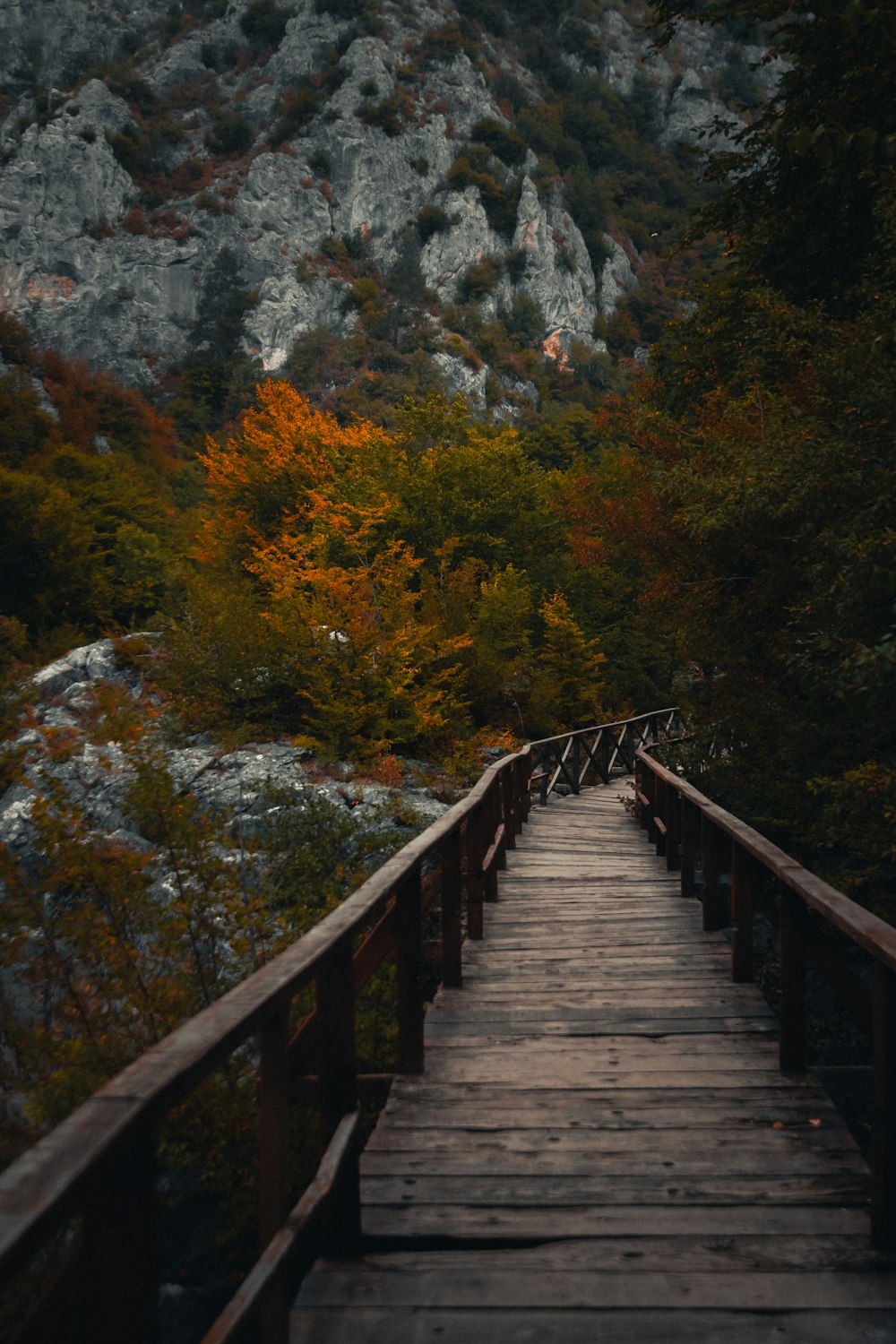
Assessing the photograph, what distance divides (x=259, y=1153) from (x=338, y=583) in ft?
46.7

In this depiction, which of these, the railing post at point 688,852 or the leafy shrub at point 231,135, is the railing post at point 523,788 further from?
the leafy shrub at point 231,135

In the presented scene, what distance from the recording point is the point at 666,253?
40.6 feet

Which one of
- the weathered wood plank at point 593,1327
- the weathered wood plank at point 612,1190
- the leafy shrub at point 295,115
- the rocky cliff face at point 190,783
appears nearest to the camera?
the weathered wood plank at point 593,1327

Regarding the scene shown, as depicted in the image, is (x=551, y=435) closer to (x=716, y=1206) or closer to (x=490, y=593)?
(x=490, y=593)

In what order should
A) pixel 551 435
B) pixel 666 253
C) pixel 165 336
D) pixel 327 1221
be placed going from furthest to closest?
pixel 165 336
pixel 551 435
pixel 666 253
pixel 327 1221

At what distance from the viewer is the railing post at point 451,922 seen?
4.74m

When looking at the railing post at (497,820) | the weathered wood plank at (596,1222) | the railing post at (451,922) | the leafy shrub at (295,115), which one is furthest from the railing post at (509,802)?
the leafy shrub at (295,115)

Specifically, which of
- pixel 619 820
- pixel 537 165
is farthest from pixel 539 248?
pixel 619 820

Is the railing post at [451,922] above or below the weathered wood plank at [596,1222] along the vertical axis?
above

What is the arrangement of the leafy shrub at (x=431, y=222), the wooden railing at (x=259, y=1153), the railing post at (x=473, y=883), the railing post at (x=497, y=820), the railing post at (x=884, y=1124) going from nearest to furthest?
the wooden railing at (x=259, y=1153) → the railing post at (x=884, y=1124) → the railing post at (x=473, y=883) → the railing post at (x=497, y=820) → the leafy shrub at (x=431, y=222)

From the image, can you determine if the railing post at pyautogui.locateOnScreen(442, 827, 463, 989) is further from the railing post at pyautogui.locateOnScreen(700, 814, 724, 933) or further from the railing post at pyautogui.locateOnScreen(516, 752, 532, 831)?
the railing post at pyautogui.locateOnScreen(516, 752, 532, 831)

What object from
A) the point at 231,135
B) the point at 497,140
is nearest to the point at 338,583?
the point at 231,135

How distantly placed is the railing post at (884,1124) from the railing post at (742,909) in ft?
7.22

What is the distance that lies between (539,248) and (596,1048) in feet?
298
